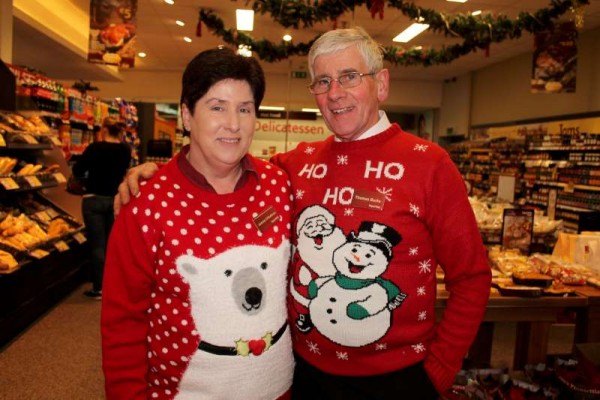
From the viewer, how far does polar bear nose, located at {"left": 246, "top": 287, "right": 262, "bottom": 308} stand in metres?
1.52

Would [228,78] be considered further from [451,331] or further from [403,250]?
[451,331]

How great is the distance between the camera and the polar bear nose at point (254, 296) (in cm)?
152

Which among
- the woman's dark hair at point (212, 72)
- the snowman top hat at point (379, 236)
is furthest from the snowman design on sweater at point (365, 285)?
the woman's dark hair at point (212, 72)

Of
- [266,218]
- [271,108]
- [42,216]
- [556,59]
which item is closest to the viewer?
[266,218]

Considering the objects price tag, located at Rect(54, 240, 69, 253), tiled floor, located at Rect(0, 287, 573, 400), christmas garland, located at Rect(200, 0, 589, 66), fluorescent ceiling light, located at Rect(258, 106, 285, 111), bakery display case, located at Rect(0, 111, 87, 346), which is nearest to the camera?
tiled floor, located at Rect(0, 287, 573, 400)

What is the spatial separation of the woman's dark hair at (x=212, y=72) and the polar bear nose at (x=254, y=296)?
56 centimetres

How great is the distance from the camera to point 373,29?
9.77m

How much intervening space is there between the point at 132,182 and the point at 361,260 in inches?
29.6

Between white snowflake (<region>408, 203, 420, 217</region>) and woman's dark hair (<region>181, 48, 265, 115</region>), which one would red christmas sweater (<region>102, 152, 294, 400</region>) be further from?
white snowflake (<region>408, 203, 420, 217</region>)

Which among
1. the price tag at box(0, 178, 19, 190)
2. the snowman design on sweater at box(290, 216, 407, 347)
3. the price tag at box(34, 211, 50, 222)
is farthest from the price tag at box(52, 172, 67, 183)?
the snowman design on sweater at box(290, 216, 407, 347)

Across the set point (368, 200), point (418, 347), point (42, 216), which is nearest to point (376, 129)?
point (368, 200)

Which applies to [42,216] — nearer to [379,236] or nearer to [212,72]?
[212,72]

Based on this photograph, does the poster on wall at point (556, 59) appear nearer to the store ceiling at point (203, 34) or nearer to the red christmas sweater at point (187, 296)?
the store ceiling at point (203, 34)

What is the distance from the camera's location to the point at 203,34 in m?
10.7
